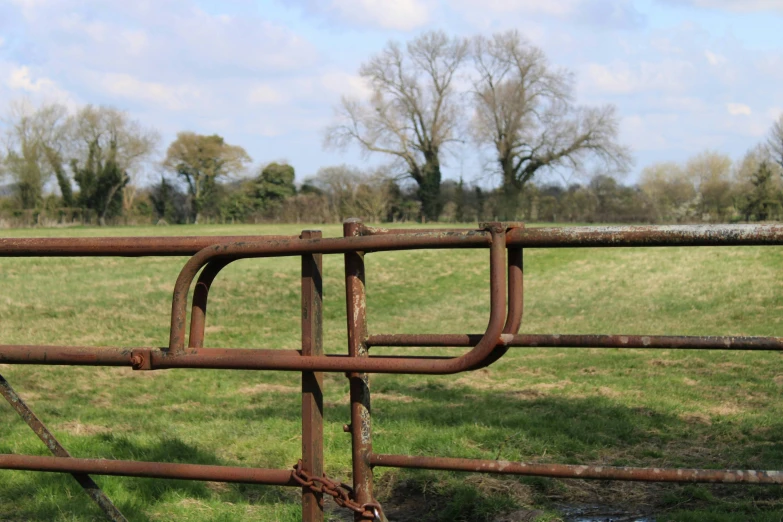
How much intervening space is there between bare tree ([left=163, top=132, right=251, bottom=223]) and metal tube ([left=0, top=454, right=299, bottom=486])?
59957 millimetres

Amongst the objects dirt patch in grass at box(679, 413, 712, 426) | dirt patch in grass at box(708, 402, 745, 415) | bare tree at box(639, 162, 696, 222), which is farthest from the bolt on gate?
bare tree at box(639, 162, 696, 222)

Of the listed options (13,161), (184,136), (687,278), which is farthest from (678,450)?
(184,136)

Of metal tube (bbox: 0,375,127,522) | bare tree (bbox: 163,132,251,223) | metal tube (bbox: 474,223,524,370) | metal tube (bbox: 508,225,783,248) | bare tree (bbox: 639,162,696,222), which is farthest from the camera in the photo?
bare tree (bbox: 163,132,251,223)

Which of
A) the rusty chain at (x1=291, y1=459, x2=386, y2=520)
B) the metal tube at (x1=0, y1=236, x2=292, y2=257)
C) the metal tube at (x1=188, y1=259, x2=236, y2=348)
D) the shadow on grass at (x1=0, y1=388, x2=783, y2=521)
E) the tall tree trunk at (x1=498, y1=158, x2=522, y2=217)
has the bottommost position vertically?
the shadow on grass at (x1=0, y1=388, x2=783, y2=521)

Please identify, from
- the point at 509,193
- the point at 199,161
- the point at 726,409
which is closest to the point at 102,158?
the point at 199,161

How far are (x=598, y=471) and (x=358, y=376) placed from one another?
836 millimetres

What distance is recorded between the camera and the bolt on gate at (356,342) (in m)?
2.27

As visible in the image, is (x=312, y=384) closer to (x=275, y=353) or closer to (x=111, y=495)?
(x=275, y=353)

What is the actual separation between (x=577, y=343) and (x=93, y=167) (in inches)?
2344

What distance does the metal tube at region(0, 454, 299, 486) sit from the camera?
8.43 feet

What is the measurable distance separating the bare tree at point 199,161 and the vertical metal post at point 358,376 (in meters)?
60.3

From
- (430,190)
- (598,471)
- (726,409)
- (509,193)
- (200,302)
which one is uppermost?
(430,190)

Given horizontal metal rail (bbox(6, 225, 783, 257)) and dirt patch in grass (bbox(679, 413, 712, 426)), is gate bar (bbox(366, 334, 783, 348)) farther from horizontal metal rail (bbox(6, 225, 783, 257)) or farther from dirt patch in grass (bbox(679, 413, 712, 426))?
dirt patch in grass (bbox(679, 413, 712, 426))

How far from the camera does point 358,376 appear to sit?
8.39 feet
